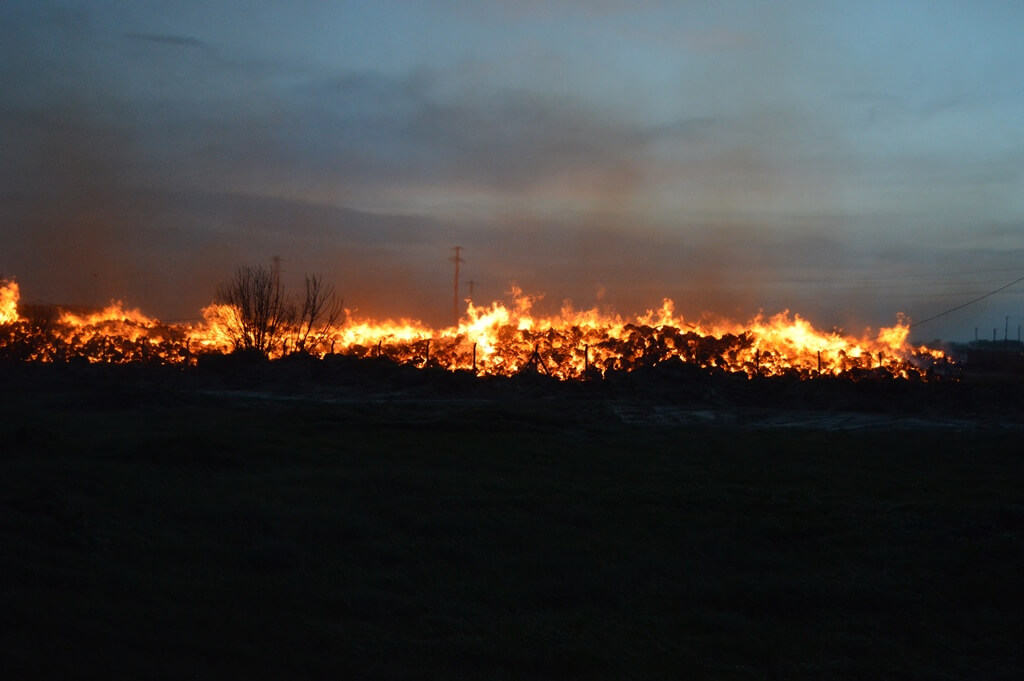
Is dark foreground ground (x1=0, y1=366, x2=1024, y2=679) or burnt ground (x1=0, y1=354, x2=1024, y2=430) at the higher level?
burnt ground (x1=0, y1=354, x2=1024, y2=430)

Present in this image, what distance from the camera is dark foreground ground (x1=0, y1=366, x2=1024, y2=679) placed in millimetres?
6086

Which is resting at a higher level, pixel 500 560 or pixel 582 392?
pixel 582 392

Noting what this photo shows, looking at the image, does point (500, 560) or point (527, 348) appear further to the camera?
point (527, 348)

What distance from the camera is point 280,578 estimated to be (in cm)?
780

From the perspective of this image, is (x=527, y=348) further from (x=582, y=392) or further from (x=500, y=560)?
(x=500, y=560)

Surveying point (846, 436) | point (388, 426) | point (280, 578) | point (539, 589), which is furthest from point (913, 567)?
point (388, 426)

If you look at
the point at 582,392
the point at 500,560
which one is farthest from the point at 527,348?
the point at 500,560

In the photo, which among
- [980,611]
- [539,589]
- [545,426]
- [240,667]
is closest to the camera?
[240,667]

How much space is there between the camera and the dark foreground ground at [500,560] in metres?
6.09

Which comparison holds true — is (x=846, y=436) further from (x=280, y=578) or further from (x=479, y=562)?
(x=280, y=578)

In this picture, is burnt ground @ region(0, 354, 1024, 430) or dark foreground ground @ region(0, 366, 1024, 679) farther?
burnt ground @ region(0, 354, 1024, 430)

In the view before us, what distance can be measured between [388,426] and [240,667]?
1497 cm

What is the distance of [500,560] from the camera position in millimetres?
8750

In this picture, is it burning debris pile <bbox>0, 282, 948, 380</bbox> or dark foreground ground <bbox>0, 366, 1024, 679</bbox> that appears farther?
burning debris pile <bbox>0, 282, 948, 380</bbox>
